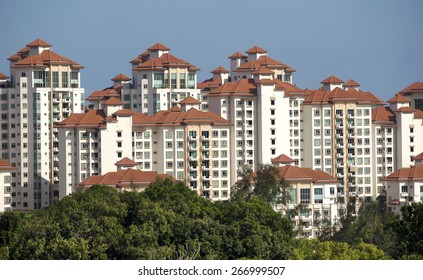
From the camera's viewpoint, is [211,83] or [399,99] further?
[211,83]

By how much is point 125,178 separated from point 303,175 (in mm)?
3604

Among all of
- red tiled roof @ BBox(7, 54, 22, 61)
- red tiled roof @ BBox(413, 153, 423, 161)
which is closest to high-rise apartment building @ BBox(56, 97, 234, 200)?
red tiled roof @ BBox(7, 54, 22, 61)

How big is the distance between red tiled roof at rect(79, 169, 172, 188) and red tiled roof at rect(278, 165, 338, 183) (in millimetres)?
2426

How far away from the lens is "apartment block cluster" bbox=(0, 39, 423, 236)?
3366 centimetres

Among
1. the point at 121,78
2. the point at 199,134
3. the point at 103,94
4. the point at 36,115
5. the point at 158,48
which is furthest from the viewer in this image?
the point at 121,78

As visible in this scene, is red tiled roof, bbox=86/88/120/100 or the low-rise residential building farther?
red tiled roof, bbox=86/88/120/100

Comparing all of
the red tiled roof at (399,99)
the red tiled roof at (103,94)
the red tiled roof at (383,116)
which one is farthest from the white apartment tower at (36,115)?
the red tiled roof at (399,99)

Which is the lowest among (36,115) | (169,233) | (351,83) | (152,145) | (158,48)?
(169,233)

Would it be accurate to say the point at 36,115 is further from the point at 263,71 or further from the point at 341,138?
the point at 341,138

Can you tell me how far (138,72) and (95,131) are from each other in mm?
4101

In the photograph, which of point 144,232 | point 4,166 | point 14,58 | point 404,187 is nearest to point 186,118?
point 4,166

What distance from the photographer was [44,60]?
1430 inches

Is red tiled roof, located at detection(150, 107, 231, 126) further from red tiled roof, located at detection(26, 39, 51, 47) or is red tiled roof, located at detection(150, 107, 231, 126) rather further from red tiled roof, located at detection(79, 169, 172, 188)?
red tiled roof, located at detection(26, 39, 51, 47)
